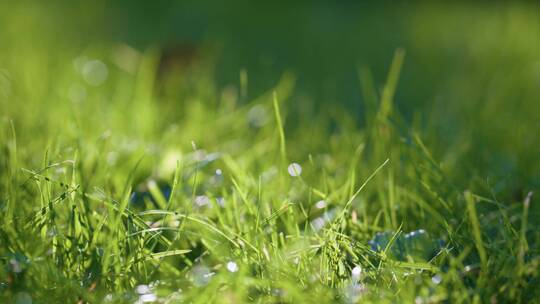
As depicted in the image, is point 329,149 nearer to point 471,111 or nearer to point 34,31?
point 471,111

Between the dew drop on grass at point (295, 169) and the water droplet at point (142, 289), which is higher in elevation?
the dew drop on grass at point (295, 169)

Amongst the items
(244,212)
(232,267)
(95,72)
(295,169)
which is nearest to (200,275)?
(232,267)

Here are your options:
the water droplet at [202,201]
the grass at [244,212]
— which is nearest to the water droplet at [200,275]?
the grass at [244,212]

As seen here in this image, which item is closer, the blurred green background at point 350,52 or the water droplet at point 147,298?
the water droplet at point 147,298

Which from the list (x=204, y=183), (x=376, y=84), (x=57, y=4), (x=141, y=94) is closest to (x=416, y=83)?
(x=376, y=84)

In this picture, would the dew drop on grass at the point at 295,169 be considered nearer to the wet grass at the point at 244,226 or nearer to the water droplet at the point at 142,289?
the wet grass at the point at 244,226

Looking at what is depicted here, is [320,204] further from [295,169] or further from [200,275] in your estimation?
[200,275]
